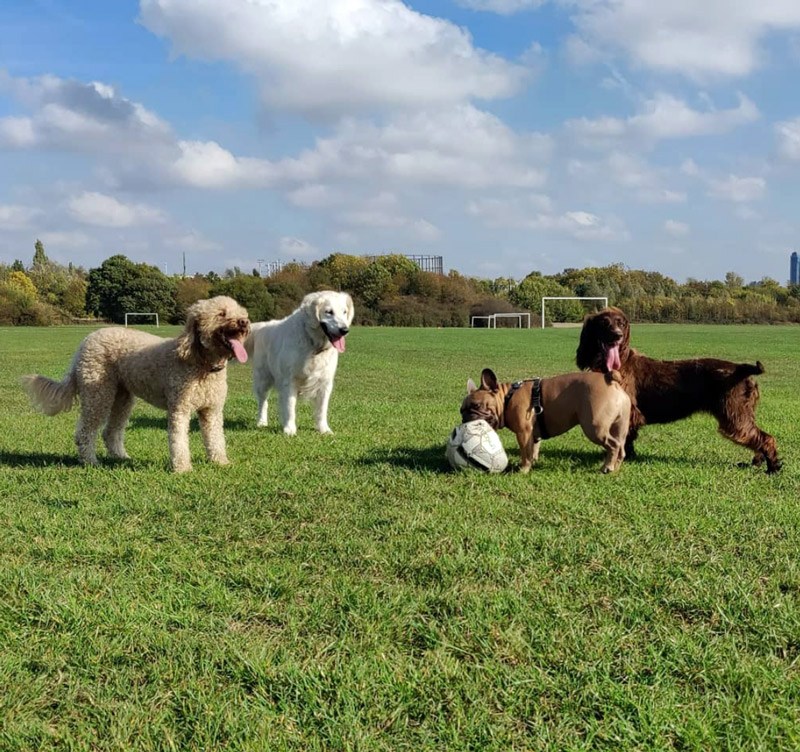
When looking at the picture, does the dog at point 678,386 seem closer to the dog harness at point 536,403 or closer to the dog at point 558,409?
the dog at point 558,409

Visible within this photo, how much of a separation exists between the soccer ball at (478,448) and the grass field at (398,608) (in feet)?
0.59

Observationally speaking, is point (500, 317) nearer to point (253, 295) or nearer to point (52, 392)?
point (253, 295)

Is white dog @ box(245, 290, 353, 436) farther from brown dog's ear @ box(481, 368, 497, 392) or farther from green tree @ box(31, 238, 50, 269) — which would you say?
green tree @ box(31, 238, 50, 269)

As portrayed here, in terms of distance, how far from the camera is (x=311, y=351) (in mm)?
9555

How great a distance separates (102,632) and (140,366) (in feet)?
13.9

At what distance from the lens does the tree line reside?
73812 millimetres

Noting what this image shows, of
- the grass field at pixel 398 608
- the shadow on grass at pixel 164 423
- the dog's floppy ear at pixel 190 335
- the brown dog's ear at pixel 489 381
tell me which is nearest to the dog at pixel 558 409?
the brown dog's ear at pixel 489 381

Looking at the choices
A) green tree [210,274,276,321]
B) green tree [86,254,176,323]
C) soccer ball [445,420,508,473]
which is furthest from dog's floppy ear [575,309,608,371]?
green tree [86,254,176,323]

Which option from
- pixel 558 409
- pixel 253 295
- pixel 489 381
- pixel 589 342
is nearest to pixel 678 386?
pixel 589 342

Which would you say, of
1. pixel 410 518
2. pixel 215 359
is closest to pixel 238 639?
pixel 410 518

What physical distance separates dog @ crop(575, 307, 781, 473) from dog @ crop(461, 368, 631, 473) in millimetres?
655

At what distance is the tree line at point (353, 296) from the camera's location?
242ft

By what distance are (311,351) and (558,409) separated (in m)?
4.06

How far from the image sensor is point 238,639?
333 cm
